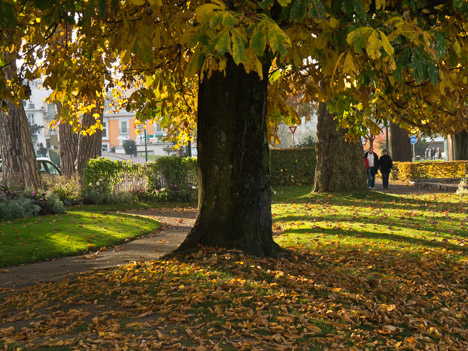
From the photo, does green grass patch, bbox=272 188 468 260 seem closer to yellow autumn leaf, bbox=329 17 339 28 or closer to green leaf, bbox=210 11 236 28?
yellow autumn leaf, bbox=329 17 339 28

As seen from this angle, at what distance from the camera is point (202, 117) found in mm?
8516

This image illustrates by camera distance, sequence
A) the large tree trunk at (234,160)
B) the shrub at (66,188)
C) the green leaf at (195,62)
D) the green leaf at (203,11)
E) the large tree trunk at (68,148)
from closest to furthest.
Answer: the green leaf at (203,11) → the green leaf at (195,62) → the large tree trunk at (234,160) → the shrub at (66,188) → the large tree trunk at (68,148)

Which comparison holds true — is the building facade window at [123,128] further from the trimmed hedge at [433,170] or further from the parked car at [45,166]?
the trimmed hedge at [433,170]

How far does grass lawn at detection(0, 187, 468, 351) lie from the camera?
5.36 metres

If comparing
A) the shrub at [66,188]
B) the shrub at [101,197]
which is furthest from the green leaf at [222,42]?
the shrub at [101,197]

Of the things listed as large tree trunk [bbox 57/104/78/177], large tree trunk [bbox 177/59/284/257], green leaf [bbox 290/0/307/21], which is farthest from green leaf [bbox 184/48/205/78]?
large tree trunk [bbox 57/104/78/177]

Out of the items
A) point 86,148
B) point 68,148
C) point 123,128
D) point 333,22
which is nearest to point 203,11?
point 333,22

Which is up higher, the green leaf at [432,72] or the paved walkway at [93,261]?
the green leaf at [432,72]

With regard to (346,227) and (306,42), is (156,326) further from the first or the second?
(346,227)

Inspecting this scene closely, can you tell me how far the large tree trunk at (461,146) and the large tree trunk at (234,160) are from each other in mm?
26730

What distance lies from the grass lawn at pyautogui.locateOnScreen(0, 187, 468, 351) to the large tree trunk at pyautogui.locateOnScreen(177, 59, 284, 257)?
0.42 meters

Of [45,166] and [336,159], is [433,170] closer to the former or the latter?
[336,159]

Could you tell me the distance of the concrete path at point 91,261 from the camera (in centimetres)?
867

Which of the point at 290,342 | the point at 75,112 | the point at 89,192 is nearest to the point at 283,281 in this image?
the point at 290,342
